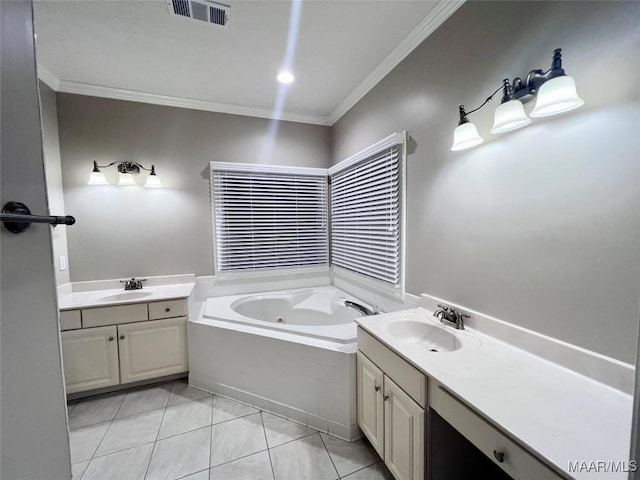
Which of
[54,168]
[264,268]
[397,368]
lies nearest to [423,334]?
[397,368]

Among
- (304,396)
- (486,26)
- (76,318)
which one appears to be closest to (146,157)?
(76,318)

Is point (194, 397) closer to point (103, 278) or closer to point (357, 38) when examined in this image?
point (103, 278)

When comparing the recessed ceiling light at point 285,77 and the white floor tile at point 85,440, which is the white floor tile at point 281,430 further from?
the recessed ceiling light at point 285,77

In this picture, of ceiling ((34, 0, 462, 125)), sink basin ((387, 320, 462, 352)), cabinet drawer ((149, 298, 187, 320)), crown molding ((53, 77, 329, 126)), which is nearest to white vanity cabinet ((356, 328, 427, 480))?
sink basin ((387, 320, 462, 352))

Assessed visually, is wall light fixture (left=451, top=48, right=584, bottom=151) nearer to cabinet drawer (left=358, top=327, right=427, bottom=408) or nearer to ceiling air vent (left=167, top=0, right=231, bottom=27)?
cabinet drawer (left=358, top=327, right=427, bottom=408)

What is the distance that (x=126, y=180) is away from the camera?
8.32 ft

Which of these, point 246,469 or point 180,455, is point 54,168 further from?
point 246,469

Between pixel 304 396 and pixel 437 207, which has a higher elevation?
pixel 437 207

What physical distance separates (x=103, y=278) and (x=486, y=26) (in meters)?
3.53

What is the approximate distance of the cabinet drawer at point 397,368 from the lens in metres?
1.14

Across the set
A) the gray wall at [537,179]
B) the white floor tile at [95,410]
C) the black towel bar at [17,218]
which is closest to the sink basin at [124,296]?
the white floor tile at [95,410]

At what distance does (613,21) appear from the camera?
0.92m

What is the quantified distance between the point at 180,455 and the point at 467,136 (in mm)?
2507

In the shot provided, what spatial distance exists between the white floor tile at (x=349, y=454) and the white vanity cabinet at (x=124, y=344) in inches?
57.9
